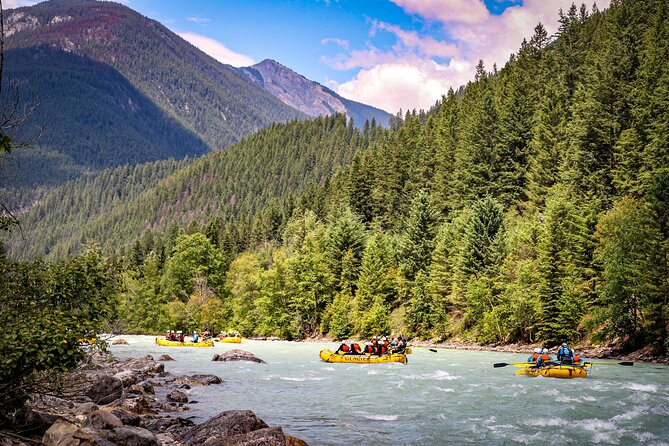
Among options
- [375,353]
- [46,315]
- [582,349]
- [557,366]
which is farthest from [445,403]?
[582,349]

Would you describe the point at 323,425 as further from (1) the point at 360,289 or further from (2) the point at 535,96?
(2) the point at 535,96

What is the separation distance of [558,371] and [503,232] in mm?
27199

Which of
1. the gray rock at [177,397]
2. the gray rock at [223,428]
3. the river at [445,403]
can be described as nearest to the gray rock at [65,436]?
the gray rock at [223,428]

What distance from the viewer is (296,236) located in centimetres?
7969

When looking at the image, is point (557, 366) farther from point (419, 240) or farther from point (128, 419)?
point (419, 240)

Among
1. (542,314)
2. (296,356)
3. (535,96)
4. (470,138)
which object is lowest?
(296,356)

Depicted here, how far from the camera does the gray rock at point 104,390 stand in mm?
19734

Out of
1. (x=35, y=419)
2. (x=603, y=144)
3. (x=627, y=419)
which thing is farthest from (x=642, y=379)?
(x=603, y=144)

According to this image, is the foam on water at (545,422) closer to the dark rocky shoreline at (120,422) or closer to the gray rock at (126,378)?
the dark rocky shoreline at (120,422)

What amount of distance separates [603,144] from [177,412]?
2044 inches

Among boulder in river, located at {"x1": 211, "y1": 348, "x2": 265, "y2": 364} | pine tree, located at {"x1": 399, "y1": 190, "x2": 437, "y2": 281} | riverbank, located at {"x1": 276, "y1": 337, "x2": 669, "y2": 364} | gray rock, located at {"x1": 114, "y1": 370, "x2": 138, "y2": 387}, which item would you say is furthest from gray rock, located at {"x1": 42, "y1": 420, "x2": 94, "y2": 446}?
pine tree, located at {"x1": 399, "y1": 190, "x2": 437, "y2": 281}

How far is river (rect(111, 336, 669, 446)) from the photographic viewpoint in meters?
16.4

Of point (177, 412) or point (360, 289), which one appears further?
point (360, 289)

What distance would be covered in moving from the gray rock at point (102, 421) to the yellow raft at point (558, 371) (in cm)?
2201
